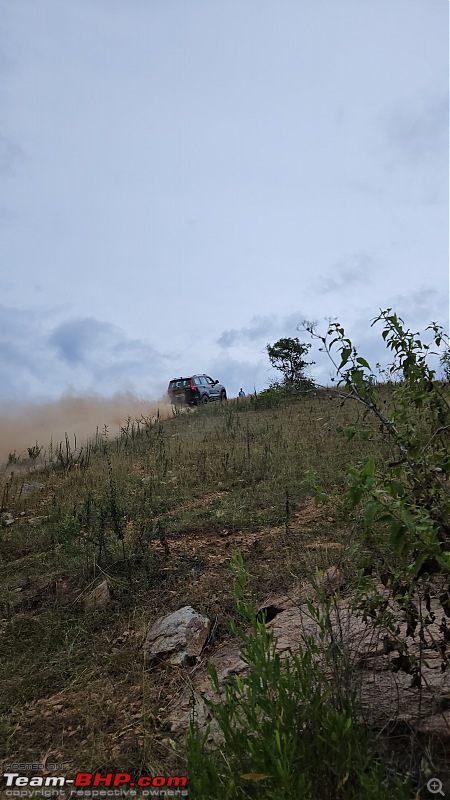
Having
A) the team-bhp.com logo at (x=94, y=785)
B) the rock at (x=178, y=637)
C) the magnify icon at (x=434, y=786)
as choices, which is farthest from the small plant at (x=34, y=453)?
the magnify icon at (x=434, y=786)

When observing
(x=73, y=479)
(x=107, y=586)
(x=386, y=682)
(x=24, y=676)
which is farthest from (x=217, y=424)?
(x=386, y=682)

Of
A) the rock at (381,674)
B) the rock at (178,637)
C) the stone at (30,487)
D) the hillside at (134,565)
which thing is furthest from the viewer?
the stone at (30,487)

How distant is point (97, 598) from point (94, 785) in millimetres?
2176

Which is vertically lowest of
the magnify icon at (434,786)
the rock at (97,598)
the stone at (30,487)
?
the magnify icon at (434,786)

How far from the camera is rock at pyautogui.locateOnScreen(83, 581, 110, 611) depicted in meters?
5.00

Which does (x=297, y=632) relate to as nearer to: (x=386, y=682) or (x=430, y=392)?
(x=386, y=682)

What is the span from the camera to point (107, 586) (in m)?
5.18

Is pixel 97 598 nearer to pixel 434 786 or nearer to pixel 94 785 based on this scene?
pixel 94 785

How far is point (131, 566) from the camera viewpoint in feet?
17.9

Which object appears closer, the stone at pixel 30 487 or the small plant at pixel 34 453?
the stone at pixel 30 487

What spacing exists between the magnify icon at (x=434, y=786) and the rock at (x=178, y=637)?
2.23m

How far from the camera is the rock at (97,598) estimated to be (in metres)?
5.00

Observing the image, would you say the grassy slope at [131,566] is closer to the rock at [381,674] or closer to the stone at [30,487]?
the stone at [30,487]

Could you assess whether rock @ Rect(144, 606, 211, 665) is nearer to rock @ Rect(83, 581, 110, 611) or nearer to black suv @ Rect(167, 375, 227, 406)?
rock @ Rect(83, 581, 110, 611)
